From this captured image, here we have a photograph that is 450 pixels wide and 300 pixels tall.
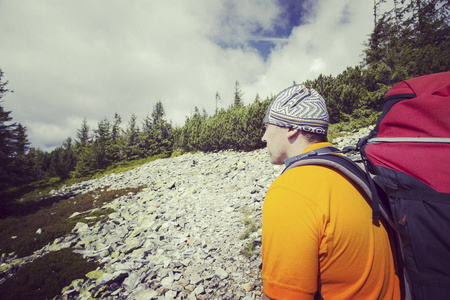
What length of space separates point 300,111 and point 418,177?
867 millimetres

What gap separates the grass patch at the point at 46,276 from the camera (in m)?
5.00

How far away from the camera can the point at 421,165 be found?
0.97 meters

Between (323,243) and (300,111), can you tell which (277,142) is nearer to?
(300,111)

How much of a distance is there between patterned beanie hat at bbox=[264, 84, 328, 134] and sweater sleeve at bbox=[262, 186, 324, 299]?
0.70 meters

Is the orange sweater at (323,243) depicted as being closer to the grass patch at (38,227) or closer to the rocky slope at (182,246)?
the rocky slope at (182,246)

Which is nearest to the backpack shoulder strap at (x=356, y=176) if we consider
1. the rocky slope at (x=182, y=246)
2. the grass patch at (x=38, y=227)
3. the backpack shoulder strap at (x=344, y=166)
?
the backpack shoulder strap at (x=344, y=166)

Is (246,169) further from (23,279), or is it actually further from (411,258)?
(411,258)

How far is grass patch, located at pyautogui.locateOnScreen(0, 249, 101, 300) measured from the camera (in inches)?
197

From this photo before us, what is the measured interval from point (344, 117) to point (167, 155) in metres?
27.1

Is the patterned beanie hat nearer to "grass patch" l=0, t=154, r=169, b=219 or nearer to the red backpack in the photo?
the red backpack

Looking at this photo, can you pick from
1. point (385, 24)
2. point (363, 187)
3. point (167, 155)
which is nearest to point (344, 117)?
point (385, 24)

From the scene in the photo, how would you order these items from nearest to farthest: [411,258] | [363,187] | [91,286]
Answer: [411,258]
[363,187]
[91,286]

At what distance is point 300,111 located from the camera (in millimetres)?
1603

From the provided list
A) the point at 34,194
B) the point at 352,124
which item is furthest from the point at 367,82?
the point at 34,194
